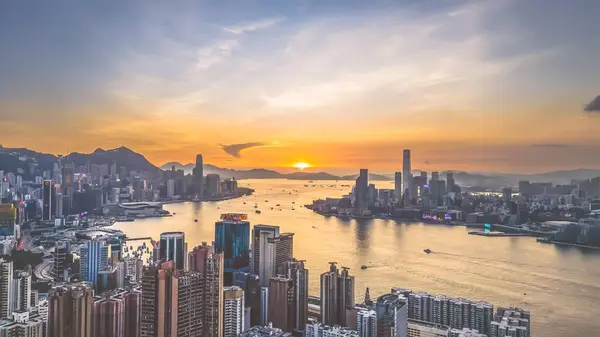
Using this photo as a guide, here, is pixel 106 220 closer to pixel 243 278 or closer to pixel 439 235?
pixel 243 278

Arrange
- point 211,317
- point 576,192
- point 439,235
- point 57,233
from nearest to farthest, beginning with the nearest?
1. point 211,317
2. point 576,192
3. point 57,233
4. point 439,235

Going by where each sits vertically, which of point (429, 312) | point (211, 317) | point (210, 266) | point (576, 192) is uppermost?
point (576, 192)

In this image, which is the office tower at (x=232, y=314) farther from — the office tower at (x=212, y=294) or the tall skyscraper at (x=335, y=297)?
the tall skyscraper at (x=335, y=297)

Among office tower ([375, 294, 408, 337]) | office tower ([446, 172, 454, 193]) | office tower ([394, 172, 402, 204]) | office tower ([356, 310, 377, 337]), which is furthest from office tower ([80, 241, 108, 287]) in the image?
office tower ([394, 172, 402, 204])

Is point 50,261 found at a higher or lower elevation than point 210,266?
lower

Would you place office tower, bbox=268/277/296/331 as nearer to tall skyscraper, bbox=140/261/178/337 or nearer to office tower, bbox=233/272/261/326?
office tower, bbox=233/272/261/326

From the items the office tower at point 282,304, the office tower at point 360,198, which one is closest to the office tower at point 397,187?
the office tower at point 360,198

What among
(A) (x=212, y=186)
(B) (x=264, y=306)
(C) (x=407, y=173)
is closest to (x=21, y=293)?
(B) (x=264, y=306)

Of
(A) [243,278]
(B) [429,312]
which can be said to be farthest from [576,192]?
(A) [243,278]

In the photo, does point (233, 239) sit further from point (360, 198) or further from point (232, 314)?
point (360, 198)
